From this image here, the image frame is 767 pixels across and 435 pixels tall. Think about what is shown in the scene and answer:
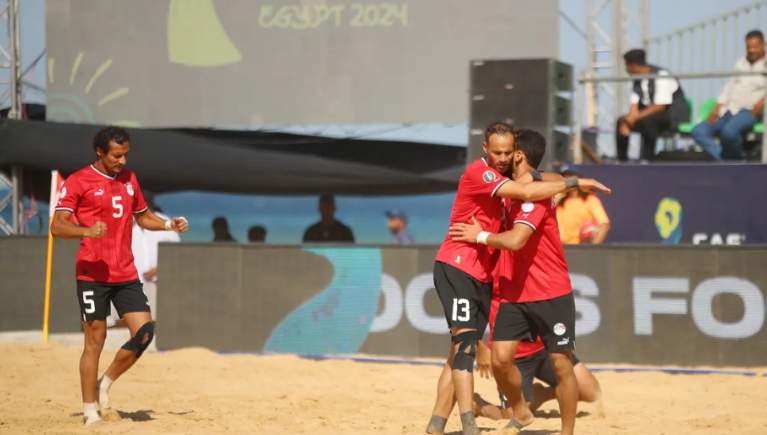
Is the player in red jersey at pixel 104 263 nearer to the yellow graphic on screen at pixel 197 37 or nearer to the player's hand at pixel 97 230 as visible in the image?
the player's hand at pixel 97 230

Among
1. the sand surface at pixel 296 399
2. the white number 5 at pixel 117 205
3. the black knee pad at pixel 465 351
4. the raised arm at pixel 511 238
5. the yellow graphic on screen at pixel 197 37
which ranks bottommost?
the sand surface at pixel 296 399

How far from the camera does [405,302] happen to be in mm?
10539

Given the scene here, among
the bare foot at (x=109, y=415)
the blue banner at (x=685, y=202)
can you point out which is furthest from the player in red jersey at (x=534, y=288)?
the blue banner at (x=685, y=202)

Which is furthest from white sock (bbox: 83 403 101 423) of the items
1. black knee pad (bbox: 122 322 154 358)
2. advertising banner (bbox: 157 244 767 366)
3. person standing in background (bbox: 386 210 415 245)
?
person standing in background (bbox: 386 210 415 245)

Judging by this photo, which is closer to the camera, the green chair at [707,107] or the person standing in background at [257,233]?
the green chair at [707,107]

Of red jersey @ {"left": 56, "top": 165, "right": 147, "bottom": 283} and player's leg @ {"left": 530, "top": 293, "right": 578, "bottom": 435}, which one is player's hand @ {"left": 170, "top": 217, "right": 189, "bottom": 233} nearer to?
red jersey @ {"left": 56, "top": 165, "right": 147, "bottom": 283}

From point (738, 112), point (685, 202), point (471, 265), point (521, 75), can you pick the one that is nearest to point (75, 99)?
Answer: point (521, 75)

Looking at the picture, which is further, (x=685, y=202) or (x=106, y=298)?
(x=685, y=202)

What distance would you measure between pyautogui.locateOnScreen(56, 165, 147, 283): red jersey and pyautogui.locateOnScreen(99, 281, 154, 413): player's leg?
0.11 metres

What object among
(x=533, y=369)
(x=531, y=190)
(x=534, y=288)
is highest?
(x=531, y=190)

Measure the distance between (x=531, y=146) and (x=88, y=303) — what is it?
3.24 meters

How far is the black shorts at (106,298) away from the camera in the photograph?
7227 mm

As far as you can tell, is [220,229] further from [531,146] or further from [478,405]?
[531,146]

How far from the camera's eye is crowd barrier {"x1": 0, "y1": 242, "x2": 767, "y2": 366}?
9.81 m
